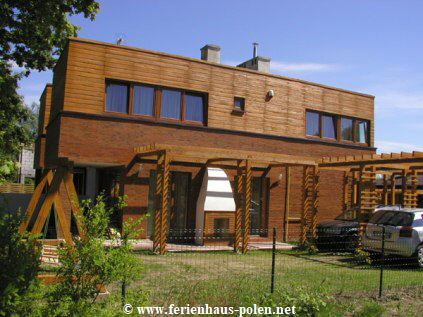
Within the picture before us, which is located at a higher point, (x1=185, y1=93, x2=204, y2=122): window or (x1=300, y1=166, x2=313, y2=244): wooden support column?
(x1=185, y1=93, x2=204, y2=122): window

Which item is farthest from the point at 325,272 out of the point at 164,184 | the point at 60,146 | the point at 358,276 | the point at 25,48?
the point at 25,48

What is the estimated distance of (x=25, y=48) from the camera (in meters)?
17.6

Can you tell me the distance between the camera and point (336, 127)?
21953 mm

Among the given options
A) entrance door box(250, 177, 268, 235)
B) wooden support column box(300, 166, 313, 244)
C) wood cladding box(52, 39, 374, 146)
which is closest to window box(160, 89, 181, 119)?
wood cladding box(52, 39, 374, 146)

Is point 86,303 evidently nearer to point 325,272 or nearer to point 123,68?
point 325,272

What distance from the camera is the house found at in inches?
620

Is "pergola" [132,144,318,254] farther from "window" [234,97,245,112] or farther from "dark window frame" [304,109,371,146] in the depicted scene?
"dark window frame" [304,109,371,146]

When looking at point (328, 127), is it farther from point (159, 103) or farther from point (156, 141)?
point (156, 141)

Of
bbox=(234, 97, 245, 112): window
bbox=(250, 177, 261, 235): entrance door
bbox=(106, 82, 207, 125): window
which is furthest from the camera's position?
bbox=(250, 177, 261, 235): entrance door

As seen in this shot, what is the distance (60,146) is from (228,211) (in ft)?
20.5

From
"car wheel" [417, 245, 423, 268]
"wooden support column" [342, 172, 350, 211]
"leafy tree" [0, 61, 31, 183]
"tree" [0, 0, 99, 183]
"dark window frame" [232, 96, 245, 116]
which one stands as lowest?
"car wheel" [417, 245, 423, 268]

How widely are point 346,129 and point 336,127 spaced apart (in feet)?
2.53

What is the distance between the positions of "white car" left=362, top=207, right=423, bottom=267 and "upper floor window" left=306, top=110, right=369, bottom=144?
7.86 metres

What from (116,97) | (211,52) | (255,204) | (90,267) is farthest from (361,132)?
(90,267)
